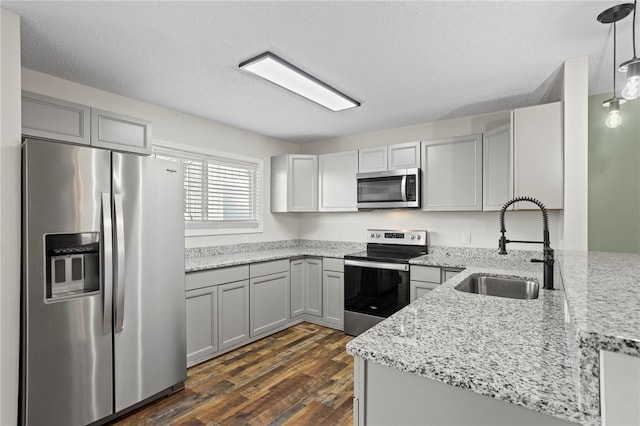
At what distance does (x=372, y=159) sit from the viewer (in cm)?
387

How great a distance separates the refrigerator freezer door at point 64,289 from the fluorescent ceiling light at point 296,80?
114 cm

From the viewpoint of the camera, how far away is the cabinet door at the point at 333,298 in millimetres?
3770

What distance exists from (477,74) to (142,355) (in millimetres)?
3122

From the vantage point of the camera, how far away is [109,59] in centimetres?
216

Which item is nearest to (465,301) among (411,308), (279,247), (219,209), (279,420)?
(411,308)

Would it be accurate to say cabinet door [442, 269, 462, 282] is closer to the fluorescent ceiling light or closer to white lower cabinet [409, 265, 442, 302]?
white lower cabinet [409, 265, 442, 302]

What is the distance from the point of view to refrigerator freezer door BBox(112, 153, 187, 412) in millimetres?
2121

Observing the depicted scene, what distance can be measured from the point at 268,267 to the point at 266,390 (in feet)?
4.33

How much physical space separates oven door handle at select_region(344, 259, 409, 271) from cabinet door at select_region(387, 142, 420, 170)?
110 cm

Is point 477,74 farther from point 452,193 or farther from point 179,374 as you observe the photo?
point 179,374

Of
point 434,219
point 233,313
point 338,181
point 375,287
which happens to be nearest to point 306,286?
point 375,287

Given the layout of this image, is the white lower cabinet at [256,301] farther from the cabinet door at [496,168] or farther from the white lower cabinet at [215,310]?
the cabinet door at [496,168]

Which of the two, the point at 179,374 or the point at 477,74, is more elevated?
the point at 477,74

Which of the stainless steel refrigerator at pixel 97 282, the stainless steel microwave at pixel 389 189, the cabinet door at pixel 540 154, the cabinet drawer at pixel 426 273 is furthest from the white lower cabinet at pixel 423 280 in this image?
the stainless steel refrigerator at pixel 97 282
